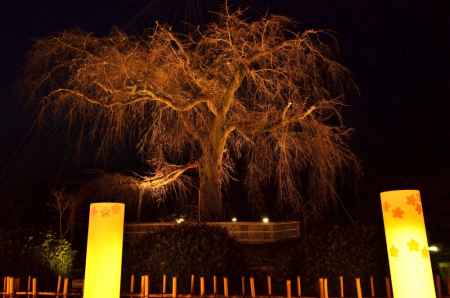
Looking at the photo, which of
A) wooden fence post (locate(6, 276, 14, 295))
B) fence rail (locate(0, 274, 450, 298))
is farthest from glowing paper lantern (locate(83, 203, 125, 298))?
wooden fence post (locate(6, 276, 14, 295))

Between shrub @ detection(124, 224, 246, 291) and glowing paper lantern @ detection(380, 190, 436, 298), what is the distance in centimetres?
219

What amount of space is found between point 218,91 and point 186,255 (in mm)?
3842

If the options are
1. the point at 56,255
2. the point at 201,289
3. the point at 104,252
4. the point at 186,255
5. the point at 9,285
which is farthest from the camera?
the point at 56,255

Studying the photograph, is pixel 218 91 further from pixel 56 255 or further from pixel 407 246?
pixel 407 246

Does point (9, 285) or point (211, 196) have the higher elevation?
point (211, 196)

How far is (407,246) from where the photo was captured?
3.10 m

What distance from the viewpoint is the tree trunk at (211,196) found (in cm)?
766

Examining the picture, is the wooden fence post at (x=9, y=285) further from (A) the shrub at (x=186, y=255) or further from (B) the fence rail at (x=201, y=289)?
(A) the shrub at (x=186, y=255)

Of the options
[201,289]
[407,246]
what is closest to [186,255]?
[201,289]

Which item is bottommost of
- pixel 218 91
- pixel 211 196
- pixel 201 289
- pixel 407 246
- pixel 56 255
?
pixel 201 289

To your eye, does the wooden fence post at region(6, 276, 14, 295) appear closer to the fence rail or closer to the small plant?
the fence rail

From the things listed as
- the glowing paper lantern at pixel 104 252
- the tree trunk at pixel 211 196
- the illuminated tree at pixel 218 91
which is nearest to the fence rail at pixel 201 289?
the glowing paper lantern at pixel 104 252

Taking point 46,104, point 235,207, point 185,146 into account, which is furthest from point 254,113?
point 235,207

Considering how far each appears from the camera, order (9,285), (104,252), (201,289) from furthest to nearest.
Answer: (9,285)
(201,289)
(104,252)
